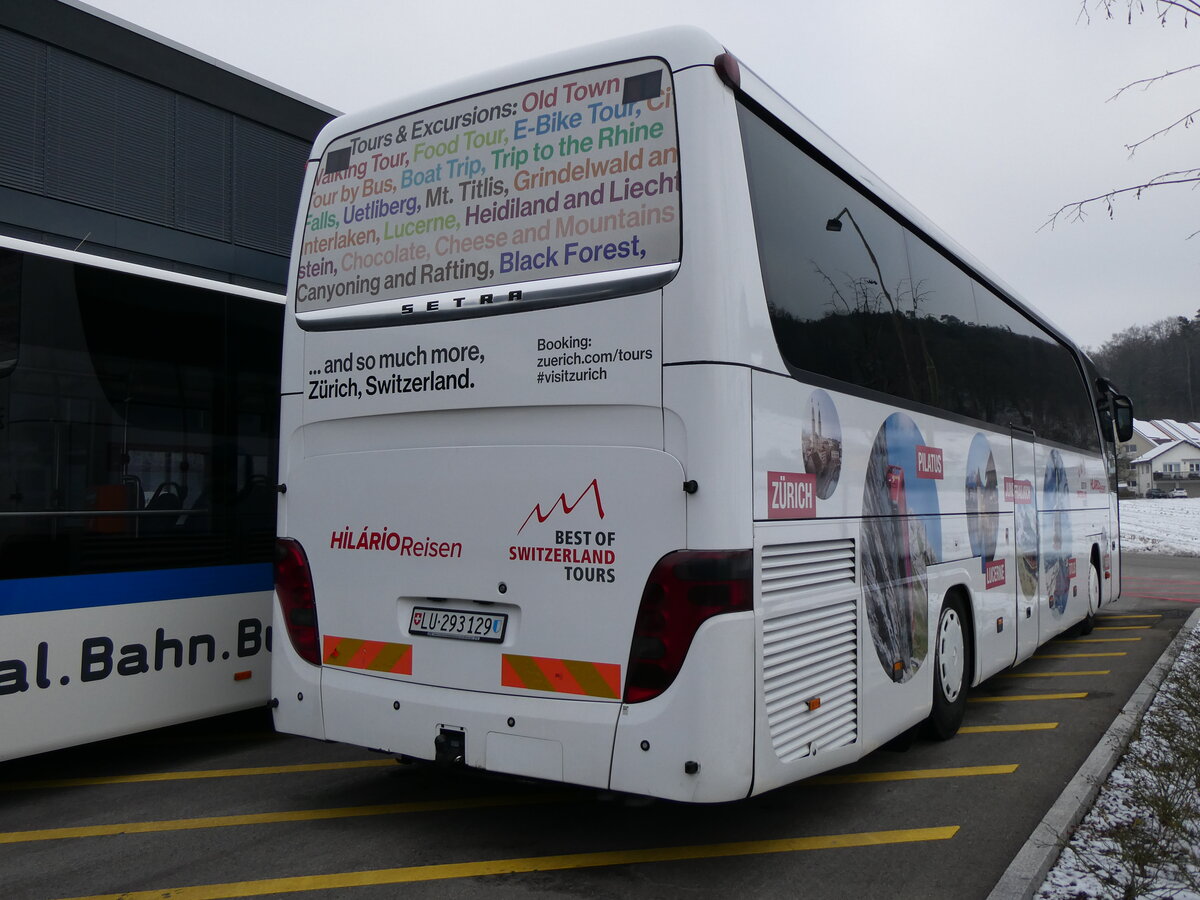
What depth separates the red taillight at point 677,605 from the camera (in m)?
4.05

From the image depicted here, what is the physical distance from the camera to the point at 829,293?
511cm

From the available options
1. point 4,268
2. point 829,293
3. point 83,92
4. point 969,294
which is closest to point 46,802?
point 4,268

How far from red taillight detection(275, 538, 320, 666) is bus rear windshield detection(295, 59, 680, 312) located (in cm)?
129

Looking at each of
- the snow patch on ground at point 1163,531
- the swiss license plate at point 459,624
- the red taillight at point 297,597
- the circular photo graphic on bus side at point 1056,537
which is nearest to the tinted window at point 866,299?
the circular photo graphic on bus side at point 1056,537

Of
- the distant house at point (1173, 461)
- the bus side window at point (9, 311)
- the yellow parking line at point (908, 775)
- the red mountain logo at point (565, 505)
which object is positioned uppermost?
the distant house at point (1173, 461)

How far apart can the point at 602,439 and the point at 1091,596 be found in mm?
9504

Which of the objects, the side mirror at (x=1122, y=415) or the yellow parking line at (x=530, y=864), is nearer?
the yellow parking line at (x=530, y=864)

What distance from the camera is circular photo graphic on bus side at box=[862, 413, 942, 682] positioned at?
5.31m

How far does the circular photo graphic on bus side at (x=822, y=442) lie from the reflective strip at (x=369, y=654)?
6.67 feet

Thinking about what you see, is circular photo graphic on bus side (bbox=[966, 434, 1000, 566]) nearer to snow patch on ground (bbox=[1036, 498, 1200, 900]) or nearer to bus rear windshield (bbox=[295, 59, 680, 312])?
snow patch on ground (bbox=[1036, 498, 1200, 900])

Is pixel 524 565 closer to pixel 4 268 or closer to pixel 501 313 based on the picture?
pixel 501 313

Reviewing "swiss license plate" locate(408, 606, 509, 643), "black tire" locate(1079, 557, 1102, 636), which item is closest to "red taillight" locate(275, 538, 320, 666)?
"swiss license plate" locate(408, 606, 509, 643)

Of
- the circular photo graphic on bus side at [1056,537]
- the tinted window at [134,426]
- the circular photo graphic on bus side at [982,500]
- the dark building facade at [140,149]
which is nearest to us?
the tinted window at [134,426]

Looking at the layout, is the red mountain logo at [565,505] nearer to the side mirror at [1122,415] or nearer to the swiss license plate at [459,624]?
the swiss license plate at [459,624]
